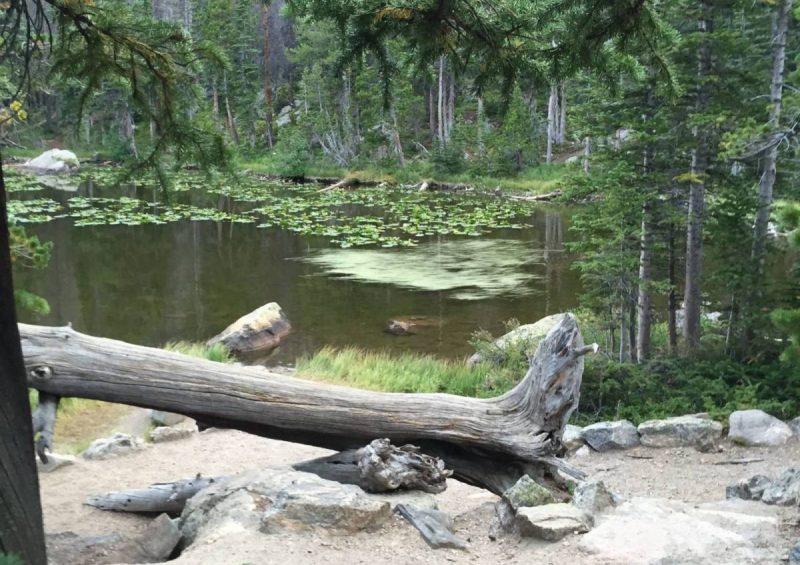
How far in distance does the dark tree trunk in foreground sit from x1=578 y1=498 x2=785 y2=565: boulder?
2769 mm

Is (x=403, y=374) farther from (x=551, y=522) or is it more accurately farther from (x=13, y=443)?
(x=13, y=443)

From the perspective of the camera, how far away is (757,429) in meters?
8.09

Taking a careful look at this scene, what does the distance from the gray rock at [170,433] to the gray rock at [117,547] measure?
9.29ft

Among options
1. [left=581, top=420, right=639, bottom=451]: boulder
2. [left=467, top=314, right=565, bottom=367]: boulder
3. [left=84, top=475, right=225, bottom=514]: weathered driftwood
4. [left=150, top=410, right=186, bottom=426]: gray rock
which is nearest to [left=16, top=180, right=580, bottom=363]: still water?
[left=467, top=314, right=565, bottom=367]: boulder

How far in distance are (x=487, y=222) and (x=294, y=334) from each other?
484 inches

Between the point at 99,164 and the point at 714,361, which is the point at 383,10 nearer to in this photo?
the point at 714,361

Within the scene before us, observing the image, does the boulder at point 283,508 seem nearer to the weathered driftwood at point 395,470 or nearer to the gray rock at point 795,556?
the weathered driftwood at point 395,470

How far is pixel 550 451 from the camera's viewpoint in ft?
18.8

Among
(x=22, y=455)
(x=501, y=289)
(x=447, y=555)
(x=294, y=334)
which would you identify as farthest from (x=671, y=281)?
(x=22, y=455)

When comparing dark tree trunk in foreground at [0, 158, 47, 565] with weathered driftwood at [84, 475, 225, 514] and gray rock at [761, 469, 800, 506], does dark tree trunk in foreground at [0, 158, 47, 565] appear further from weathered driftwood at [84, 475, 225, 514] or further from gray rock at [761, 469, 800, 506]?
gray rock at [761, 469, 800, 506]

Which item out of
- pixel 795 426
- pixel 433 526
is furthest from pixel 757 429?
pixel 433 526

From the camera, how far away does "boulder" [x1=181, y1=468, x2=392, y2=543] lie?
4.48m

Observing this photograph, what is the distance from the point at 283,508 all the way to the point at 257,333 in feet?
26.3

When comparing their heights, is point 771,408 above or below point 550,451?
below
